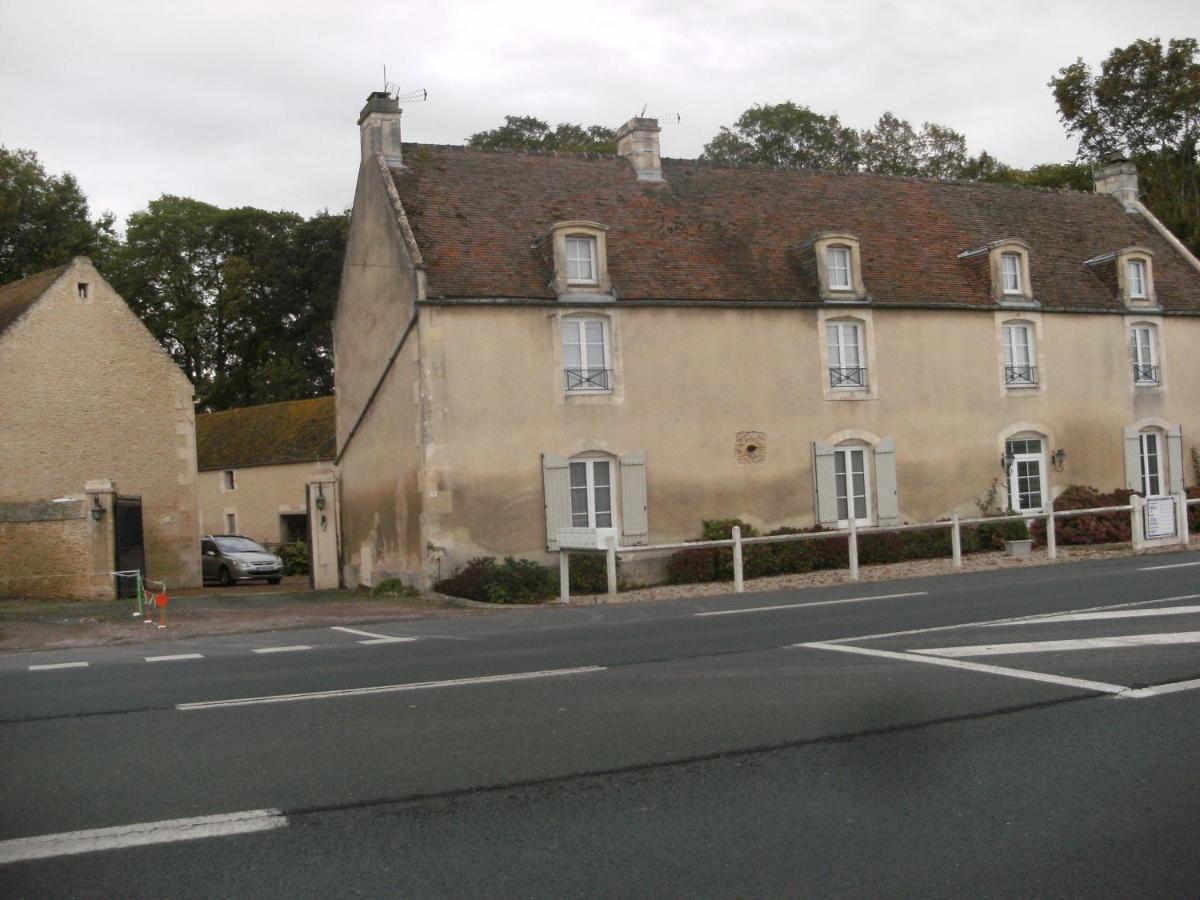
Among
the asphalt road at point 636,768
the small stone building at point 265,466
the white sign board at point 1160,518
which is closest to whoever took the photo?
the asphalt road at point 636,768

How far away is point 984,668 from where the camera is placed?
873cm

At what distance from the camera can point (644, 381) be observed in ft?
71.9

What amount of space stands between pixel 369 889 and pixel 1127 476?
24831 millimetres

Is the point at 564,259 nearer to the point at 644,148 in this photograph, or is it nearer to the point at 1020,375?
the point at 644,148

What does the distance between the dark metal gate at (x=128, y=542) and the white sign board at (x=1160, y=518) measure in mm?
17891

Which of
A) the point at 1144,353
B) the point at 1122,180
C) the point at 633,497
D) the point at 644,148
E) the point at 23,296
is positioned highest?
the point at 1122,180

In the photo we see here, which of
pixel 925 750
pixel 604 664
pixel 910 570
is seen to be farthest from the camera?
pixel 910 570

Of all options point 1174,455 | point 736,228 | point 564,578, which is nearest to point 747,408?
point 736,228

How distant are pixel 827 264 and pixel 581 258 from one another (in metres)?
5.07

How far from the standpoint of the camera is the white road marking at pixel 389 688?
27.5ft

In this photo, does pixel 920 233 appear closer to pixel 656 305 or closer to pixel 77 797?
pixel 656 305

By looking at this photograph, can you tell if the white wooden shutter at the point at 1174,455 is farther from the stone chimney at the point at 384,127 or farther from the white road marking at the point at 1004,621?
the stone chimney at the point at 384,127

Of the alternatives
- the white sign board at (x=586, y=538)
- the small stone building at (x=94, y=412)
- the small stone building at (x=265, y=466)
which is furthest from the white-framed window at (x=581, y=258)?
the small stone building at (x=265, y=466)

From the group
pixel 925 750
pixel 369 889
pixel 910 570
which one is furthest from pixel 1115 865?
pixel 910 570
